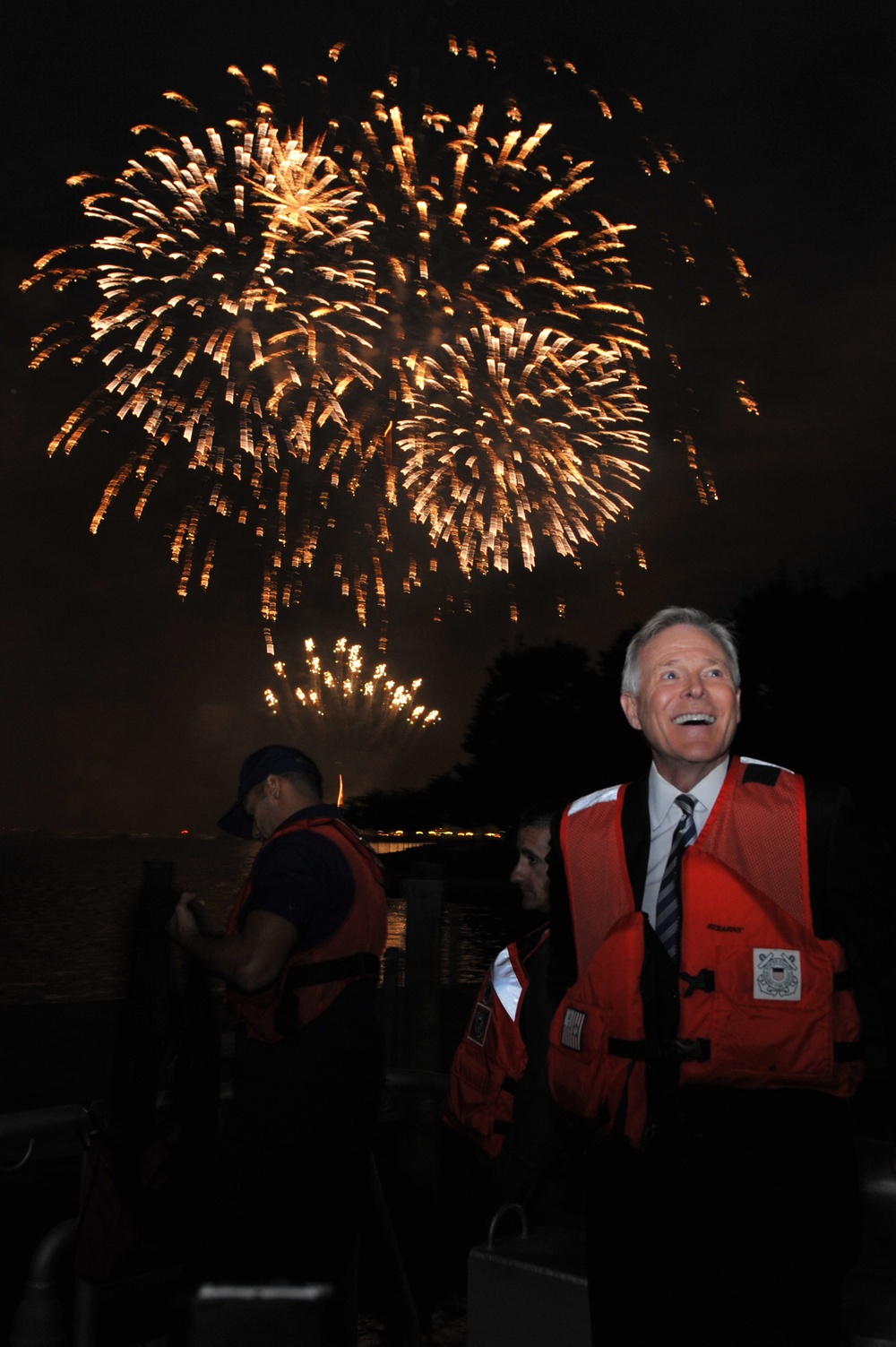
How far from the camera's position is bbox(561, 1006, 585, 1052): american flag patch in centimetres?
222

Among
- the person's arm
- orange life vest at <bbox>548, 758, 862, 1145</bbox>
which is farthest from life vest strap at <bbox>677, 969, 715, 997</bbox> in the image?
the person's arm

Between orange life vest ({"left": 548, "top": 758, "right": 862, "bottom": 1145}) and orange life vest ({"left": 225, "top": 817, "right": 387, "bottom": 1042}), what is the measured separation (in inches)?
44.9

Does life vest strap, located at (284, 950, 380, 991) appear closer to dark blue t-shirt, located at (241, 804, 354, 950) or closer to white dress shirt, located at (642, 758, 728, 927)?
dark blue t-shirt, located at (241, 804, 354, 950)

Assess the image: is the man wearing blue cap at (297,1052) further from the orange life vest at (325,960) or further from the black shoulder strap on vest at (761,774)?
the black shoulder strap on vest at (761,774)

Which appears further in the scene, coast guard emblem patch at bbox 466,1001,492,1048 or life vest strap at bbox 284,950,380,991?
coast guard emblem patch at bbox 466,1001,492,1048

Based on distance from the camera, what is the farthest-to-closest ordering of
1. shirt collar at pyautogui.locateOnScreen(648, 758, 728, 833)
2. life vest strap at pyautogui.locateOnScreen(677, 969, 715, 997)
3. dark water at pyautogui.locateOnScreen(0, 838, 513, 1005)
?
dark water at pyautogui.locateOnScreen(0, 838, 513, 1005) < shirt collar at pyautogui.locateOnScreen(648, 758, 728, 833) < life vest strap at pyautogui.locateOnScreen(677, 969, 715, 997)

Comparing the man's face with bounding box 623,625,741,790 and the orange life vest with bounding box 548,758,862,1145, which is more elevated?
the man's face with bounding box 623,625,741,790

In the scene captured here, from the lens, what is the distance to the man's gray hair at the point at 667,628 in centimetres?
249

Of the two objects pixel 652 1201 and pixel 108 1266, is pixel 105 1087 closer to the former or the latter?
pixel 108 1266

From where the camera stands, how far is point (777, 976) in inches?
81.1

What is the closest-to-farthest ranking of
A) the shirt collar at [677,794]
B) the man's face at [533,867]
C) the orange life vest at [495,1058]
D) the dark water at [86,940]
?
the shirt collar at [677,794] → the orange life vest at [495,1058] → the man's face at [533,867] → the dark water at [86,940]

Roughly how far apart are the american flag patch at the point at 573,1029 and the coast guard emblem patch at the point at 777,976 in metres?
0.35

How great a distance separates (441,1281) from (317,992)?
2892 mm

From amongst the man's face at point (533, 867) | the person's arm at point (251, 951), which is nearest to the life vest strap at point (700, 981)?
the person's arm at point (251, 951)
